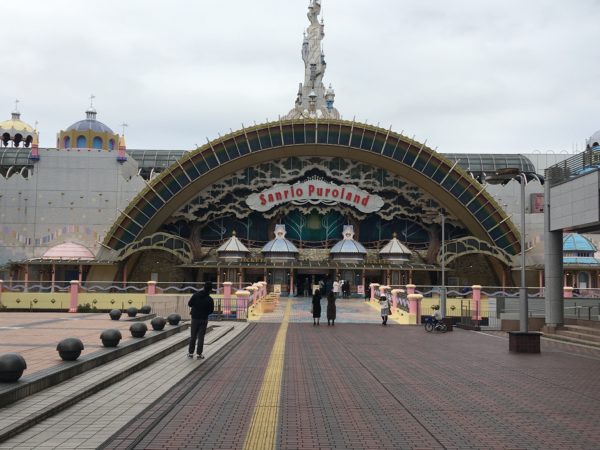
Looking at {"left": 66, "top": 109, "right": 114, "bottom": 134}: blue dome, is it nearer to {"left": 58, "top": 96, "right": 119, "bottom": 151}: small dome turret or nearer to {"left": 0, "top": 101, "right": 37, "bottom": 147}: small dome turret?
{"left": 58, "top": 96, "right": 119, "bottom": 151}: small dome turret

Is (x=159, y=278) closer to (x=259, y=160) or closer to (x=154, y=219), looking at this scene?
(x=154, y=219)

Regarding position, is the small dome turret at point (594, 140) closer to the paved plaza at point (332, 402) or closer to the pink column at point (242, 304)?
the pink column at point (242, 304)

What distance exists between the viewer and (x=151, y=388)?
12922mm

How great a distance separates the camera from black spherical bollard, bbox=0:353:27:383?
35.9 feet

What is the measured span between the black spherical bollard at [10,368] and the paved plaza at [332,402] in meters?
0.53

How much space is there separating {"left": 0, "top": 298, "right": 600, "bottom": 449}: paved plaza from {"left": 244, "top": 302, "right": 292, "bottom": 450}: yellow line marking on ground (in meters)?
0.03

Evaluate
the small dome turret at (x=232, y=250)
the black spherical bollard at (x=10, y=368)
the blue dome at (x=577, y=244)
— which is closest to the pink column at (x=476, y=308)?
the black spherical bollard at (x=10, y=368)

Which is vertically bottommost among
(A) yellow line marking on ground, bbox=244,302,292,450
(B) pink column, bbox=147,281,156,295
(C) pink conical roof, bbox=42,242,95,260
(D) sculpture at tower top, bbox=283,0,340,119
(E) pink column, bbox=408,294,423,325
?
(A) yellow line marking on ground, bbox=244,302,292,450

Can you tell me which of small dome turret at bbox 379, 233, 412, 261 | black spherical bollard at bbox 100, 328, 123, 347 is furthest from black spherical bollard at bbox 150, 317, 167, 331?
small dome turret at bbox 379, 233, 412, 261

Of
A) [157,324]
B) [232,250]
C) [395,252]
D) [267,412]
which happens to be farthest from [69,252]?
[267,412]

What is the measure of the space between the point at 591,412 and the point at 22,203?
60205 millimetres

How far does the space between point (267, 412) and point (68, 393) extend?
3905mm

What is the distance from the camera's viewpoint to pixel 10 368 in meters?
11.0

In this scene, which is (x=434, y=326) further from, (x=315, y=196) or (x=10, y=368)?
(x=315, y=196)
